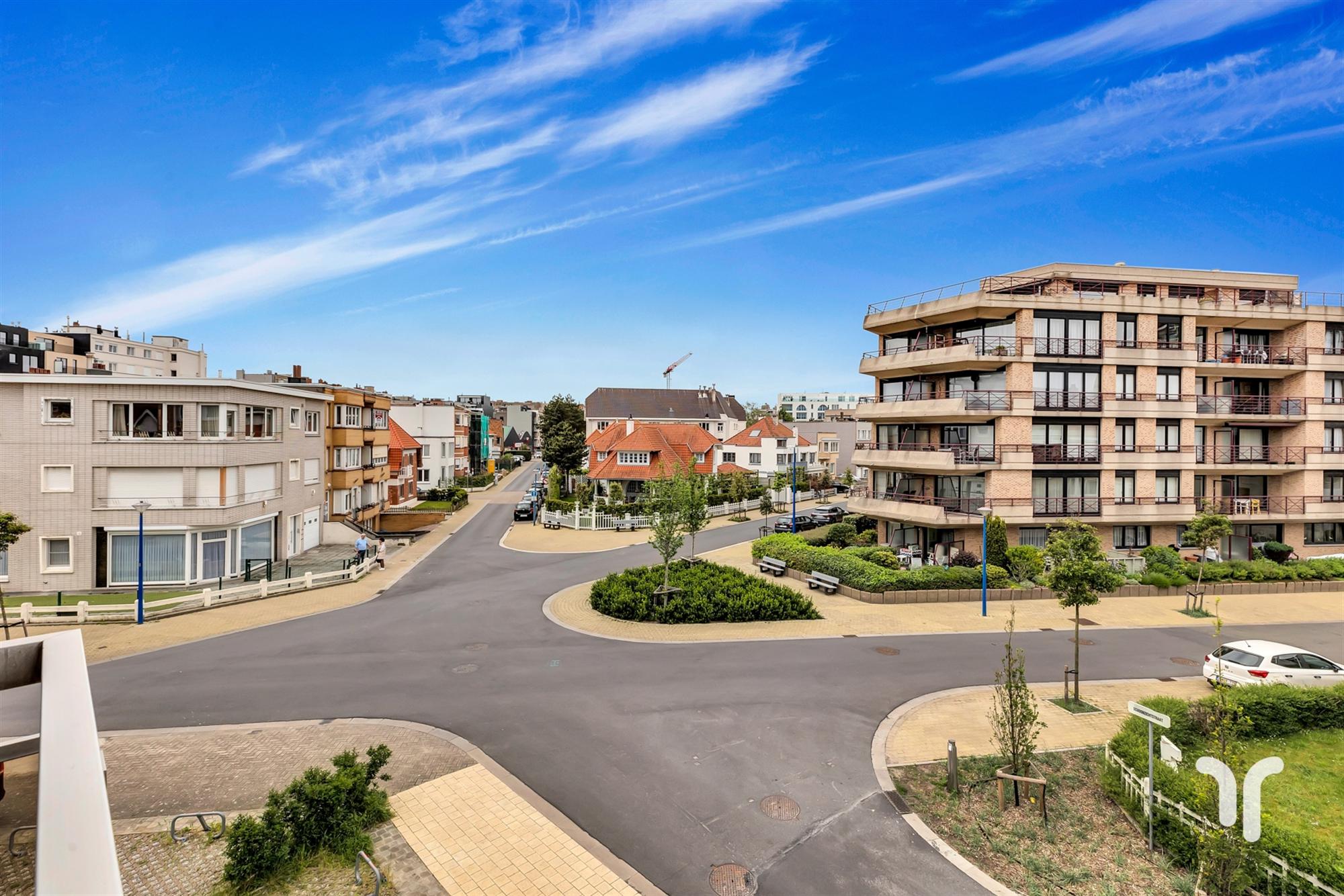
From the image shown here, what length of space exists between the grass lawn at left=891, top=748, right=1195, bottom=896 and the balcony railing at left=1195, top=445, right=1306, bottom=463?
29677 millimetres

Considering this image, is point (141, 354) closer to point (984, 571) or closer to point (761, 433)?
point (761, 433)

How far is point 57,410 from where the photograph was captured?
25.3 metres

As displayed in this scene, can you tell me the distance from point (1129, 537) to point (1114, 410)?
267 inches

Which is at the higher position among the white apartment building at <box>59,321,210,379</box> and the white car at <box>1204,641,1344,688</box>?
the white apartment building at <box>59,321,210,379</box>

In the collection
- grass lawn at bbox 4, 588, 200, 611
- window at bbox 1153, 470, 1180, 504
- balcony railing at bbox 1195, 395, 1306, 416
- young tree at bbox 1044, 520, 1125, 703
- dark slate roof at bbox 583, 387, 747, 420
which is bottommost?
grass lawn at bbox 4, 588, 200, 611

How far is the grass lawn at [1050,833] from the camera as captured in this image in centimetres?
895

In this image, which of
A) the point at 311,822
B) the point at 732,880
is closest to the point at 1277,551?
the point at 732,880

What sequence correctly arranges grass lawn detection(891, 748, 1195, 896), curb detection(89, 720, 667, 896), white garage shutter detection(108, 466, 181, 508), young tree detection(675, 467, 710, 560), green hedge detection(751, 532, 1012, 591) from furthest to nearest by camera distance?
white garage shutter detection(108, 466, 181, 508)
green hedge detection(751, 532, 1012, 591)
young tree detection(675, 467, 710, 560)
curb detection(89, 720, 667, 896)
grass lawn detection(891, 748, 1195, 896)

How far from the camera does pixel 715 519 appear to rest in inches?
1961

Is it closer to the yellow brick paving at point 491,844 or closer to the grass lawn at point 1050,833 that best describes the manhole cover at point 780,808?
the grass lawn at point 1050,833

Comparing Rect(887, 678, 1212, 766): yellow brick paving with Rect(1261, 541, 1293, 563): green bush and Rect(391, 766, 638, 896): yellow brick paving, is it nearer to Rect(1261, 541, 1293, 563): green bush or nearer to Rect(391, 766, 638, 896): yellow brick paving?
Rect(391, 766, 638, 896): yellow brick paving

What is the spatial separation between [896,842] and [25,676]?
10.8m

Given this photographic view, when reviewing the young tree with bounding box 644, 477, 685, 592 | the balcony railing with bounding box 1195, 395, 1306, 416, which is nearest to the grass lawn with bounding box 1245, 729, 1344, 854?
the young tree with bounding box 644, 477, 685, 592

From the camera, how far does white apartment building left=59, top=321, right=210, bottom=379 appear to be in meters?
75.1
